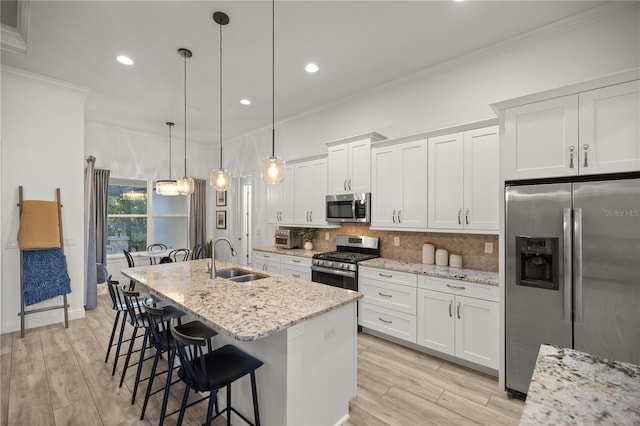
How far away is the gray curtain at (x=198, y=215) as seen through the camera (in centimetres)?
689

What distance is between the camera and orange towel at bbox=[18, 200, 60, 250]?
12.0 ft

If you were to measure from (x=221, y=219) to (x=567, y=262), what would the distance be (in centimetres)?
637

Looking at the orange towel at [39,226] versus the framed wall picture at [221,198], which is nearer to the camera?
the orange towel at [39,226]

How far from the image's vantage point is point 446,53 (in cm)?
322

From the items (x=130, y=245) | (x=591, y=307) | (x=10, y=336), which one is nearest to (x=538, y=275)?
(x=591, y=307)

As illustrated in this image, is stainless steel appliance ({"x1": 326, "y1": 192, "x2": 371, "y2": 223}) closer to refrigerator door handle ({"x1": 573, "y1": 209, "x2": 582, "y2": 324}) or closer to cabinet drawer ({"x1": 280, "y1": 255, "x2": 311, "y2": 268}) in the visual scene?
cabinet drawer ({"x1": 280, "y1": 255, "x2": 311, "y2": 268})

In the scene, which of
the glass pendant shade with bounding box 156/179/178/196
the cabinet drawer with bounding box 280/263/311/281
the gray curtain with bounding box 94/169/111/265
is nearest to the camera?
the cabinet drawer with bounding box 280/263/311/281

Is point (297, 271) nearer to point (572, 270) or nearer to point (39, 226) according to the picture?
point (572, 270)

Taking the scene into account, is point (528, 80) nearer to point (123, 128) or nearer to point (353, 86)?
point (353, 86)

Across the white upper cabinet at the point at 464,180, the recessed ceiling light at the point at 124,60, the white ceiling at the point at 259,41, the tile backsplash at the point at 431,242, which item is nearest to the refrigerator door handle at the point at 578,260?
the white upper cabinet at the point at 464,180

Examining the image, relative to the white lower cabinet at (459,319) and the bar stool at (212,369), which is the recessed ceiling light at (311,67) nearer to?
the white lower cabinet at (459,319)

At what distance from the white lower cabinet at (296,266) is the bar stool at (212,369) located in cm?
228

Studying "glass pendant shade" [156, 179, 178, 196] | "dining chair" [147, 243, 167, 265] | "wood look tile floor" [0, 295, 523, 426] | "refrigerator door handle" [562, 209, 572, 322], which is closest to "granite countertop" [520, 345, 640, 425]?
"refrigerator door handle" [562, 209, 572, 322]

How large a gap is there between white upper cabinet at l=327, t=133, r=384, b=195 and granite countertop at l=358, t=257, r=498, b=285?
38.2 inches
